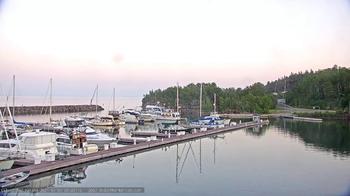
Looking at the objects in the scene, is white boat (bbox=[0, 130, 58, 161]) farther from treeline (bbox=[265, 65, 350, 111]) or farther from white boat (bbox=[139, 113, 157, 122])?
treeline (bbox=[265, 65, 350, 111])

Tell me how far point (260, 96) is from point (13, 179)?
39.4m

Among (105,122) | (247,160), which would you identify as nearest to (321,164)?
(247,160)

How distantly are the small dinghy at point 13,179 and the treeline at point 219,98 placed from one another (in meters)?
35.6

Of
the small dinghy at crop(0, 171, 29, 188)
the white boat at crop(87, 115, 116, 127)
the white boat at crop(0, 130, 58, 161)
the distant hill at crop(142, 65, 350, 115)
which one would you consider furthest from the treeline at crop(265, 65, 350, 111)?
the small dinghy at crop(0, 171, 29, 188)

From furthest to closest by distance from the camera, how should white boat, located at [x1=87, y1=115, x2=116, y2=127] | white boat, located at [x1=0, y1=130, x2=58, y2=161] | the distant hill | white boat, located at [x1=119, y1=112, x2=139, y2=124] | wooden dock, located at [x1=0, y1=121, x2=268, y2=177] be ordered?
the distant hill, white boat, located at [x1=119, y1=112, x2=139, y2=124], white boat, located at [x1=87, y1=115, x2=116, y2=127], white boat, located at [x1=0, y1=130, x2=58, y2=161], wooden dock, located at [x1=0, y1=121, x2=268, y2=177]

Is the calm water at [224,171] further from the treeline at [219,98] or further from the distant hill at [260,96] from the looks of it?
the treeline at [219,98]

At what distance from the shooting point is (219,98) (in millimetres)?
48594

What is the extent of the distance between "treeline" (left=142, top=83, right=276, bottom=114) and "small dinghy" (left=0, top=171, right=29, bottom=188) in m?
35.6

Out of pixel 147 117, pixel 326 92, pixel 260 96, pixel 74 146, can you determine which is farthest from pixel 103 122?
pixel 326 92

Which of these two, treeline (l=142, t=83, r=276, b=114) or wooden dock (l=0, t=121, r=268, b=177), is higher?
treeline (l=142, t=83, r=276, b=114)

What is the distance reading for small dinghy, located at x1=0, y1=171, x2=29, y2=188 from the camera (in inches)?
350

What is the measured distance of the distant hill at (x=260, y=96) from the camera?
138 ft

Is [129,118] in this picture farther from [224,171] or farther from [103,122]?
[224,171]

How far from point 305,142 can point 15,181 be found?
576 inches
